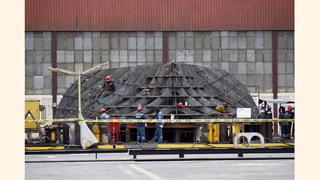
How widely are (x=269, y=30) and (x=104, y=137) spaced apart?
24182 millimetres

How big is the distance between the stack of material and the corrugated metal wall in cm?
1392

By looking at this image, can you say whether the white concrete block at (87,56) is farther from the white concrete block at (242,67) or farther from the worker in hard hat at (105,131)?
the worker in hard hat at (105,131)

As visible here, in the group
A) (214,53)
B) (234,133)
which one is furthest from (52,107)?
(234,133)

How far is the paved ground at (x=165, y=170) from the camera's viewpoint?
56.5ft

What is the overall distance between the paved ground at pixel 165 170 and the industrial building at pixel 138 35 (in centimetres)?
2777

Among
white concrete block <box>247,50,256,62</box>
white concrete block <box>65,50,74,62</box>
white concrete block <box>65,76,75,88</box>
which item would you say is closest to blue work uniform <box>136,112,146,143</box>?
white concrete block <box>65,50,74,62</box>

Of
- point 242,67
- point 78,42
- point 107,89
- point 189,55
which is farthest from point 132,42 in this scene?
point 107,89

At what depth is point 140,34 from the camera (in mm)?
51219

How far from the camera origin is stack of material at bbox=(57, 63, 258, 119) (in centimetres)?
3184

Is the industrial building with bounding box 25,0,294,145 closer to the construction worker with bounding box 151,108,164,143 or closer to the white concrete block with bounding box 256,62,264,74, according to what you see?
the white concrete block with bounding box 256,62,264,74

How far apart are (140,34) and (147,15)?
4.62ft

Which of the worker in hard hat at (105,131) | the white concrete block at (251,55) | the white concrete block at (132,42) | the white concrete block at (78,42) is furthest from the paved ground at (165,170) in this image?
the white concrete block at (251,55)
